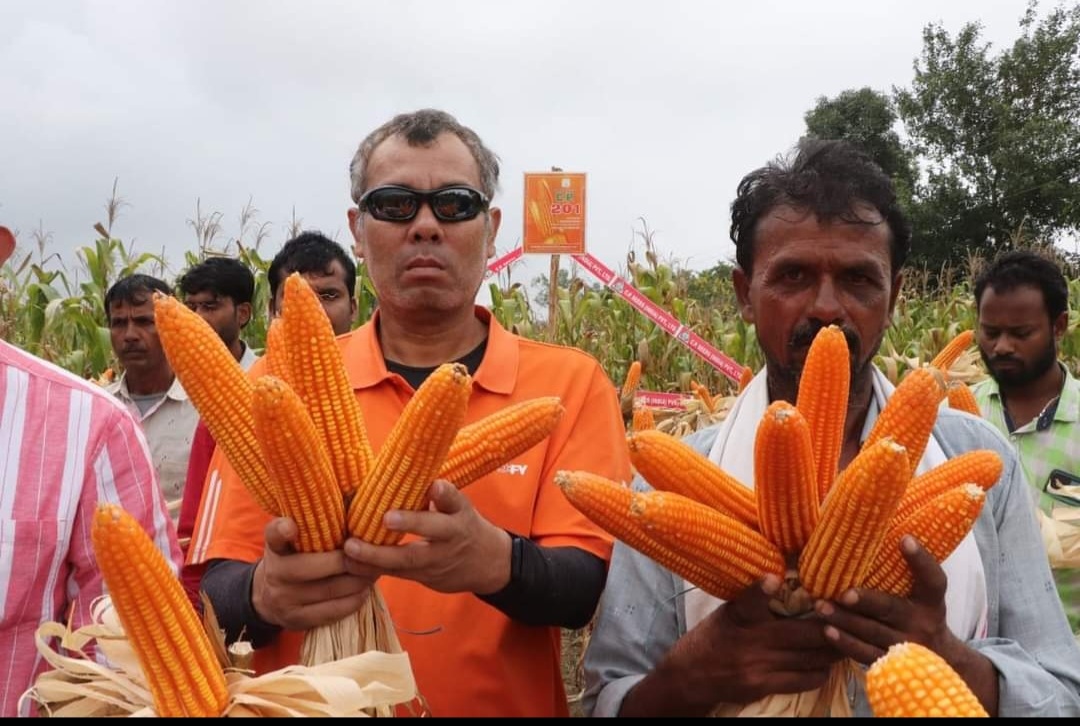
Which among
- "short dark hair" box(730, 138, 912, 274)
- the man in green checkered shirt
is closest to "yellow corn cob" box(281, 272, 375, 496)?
"short dark hair" box(730, 138, 912, 274)

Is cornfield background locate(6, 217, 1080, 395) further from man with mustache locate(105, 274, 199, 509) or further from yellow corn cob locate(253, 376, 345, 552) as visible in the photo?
yellow corn cob locate(253, 376, 345, 552)

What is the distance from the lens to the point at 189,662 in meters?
1.43

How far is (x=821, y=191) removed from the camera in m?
1.95

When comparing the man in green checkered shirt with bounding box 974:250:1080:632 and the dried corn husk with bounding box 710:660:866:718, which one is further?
the man in green checkered shirt with bounding box 974:250:1080:632

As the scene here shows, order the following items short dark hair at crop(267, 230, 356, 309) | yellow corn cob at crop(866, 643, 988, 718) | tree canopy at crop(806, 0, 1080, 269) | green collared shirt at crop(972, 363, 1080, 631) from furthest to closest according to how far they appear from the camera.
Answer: tree canopy at crop(806, 0, 1080, 269)
short dark hair at crop(267, 230, 356, 309)
green collared shirt at crop(972, 363, 1080, 631)
yellow corn cob at crop(866, 643, 988, 718)

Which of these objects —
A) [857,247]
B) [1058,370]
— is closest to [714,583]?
[857,247]

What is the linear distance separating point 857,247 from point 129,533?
4.97 ft

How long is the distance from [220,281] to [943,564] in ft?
15.6

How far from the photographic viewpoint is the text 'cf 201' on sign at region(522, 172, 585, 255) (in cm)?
645

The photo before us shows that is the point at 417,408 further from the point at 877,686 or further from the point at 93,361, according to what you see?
the point at 93,361

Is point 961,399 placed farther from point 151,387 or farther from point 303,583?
point 151,387

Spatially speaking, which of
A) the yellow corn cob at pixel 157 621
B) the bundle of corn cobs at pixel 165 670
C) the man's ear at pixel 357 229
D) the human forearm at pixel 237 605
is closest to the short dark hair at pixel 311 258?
the man's ear at pixel 357 229

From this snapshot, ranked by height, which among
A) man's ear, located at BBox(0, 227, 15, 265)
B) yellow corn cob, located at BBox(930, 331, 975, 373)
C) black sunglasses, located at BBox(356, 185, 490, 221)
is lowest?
yellow corn cob, located at BBox(930, 331, 975, 373)

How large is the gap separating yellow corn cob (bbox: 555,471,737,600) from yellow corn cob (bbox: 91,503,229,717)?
2.13 feet
